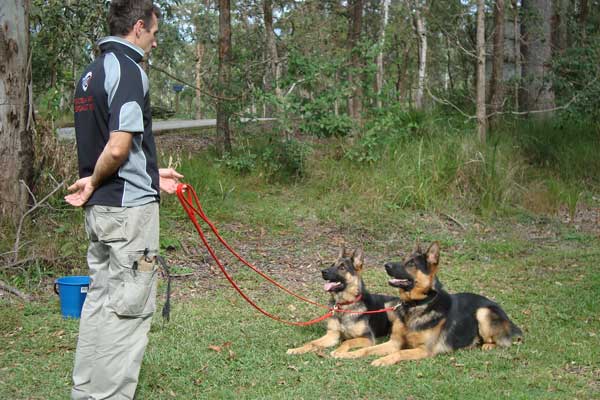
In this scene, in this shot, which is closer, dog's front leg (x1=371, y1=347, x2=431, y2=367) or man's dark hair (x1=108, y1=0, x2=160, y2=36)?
man's dark hair (x1=108, y1=0, x2=160, y2=36)

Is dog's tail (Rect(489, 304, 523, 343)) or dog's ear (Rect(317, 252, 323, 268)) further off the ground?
dog's tail (Rect(489, 304, 523, 343))

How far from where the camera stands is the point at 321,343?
618cm

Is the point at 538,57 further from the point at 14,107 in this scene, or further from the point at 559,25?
the point at 14,107

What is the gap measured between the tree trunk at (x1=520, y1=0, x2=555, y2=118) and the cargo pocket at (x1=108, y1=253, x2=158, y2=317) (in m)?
13.6

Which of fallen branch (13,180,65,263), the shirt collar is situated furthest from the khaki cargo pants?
fallen branch (13,180,65,263)

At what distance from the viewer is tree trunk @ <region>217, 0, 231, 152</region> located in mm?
13242

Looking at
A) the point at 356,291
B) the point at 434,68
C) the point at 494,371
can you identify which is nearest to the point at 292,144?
the point at 356,291

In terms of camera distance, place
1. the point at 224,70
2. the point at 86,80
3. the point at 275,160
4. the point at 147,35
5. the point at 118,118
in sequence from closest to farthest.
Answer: the point at 118,118 < the point at 86,80 < the point at 147,35 < the point at 275,160 < the point at 224,70

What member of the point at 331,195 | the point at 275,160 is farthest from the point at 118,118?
the point at 275,160

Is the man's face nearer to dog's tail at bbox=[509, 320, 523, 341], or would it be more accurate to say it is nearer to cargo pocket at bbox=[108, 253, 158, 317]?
cargo pocket at bbox=[108, 253, 158, 317]

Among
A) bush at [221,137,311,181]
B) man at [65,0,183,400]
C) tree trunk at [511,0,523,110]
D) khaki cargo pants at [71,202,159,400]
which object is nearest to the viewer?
man at [65,0,183,400]

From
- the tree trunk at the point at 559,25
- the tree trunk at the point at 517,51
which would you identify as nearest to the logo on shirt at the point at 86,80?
the tree trunk at the point at 517,51

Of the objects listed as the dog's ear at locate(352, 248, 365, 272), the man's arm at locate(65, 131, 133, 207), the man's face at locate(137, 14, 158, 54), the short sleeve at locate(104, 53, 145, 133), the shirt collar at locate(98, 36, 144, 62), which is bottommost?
the dog's ear at locate(352, 248, 365, 272)

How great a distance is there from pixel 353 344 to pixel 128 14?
3.48 meters
